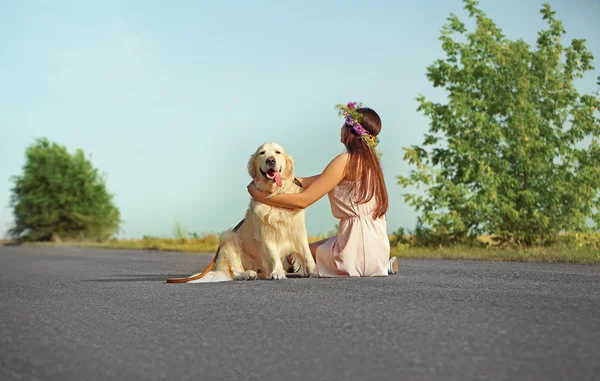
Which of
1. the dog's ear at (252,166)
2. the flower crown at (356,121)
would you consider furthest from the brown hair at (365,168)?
the dog's ear at (252,166)

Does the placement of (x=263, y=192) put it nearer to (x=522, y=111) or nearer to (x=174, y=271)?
(x=174, y=271)

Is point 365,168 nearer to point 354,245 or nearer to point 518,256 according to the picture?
point 354,245

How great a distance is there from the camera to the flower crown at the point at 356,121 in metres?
7.66

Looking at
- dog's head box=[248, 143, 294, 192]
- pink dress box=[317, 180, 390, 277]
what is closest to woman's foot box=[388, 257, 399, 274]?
pink dress box=[317, 180, 390, 277]

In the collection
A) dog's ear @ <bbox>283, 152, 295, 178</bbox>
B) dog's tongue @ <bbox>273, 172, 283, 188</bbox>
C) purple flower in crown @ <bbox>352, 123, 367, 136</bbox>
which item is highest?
purple flower in crown @ <bbox>352, 123, 367, 136</bbox>

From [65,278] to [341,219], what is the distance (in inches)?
182

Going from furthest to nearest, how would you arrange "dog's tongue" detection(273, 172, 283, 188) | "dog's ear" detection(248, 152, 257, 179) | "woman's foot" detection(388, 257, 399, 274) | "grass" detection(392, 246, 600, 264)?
"grass" detection(392, 246, 600, 264)
"woman's foot" detection(388, 257, 399, 274)
"dog's ear" detection(248, 152, 257, 179)
"dog's tongue" detection(273, 172, 283, 188)

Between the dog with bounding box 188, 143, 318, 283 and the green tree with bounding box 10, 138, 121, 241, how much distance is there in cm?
3090

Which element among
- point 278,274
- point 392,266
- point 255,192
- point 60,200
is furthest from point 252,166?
point 60,200

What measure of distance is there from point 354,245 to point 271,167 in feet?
4.46

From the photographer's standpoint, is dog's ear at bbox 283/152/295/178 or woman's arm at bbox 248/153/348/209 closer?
woman's arm at bbox 248/153/348/209

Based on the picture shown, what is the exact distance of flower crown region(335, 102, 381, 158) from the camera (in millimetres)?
7664

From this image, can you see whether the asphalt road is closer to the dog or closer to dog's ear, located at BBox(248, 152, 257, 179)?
the dog

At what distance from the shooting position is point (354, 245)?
769cm
